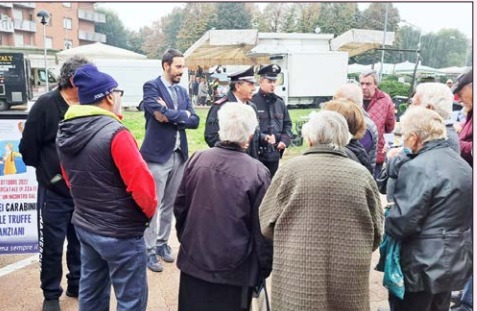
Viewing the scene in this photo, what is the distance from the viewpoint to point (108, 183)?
2.29m

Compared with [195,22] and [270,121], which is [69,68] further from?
[195,22]

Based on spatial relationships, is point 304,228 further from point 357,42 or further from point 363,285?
point 357,42

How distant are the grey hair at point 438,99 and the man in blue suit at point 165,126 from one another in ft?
6.21

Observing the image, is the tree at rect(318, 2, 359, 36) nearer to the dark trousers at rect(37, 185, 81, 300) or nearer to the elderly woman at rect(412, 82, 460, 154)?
the elderly woman at rect(412, 82, 460, 154)

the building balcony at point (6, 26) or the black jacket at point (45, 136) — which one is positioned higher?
the building balcony at point (6, 26)

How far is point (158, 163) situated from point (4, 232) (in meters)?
1.58

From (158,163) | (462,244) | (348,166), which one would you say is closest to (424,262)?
(462,244)

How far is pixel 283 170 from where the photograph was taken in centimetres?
218

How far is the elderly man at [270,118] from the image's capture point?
A: 4289 mm

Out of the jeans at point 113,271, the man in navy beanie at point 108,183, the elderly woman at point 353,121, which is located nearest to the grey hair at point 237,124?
the man in navy beanie at point 108,183

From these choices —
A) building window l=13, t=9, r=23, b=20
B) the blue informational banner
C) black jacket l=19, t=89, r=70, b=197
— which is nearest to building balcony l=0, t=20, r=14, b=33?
building window l=13, t=9, r=23, b=20

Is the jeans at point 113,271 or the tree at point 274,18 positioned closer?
the jeans at point 113,271

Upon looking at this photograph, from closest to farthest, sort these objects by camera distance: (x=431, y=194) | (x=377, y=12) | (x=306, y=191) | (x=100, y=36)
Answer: (x=306, y=191)
(x=431, y=194)
(x=377, y=12)
(x=100, y=36)

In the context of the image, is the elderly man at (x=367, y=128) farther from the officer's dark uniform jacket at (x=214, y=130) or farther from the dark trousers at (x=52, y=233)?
the dark trousers at (x=52, y=233)
